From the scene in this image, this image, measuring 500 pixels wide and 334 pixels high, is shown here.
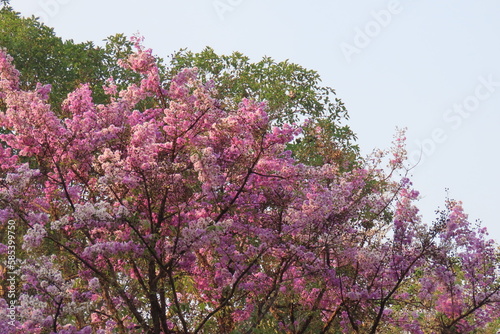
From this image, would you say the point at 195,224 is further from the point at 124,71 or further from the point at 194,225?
the point at 124,71

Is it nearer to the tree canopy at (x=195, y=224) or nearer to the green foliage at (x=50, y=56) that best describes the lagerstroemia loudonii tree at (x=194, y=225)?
the tree canopy at (x=195, y=224)

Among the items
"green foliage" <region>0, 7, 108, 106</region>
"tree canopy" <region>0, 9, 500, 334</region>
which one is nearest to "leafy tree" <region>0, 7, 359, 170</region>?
"green foliage" <region>0, 7, 108, 106</region>

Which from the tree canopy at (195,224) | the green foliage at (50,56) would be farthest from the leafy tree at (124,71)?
the tree canopy at (195,224)

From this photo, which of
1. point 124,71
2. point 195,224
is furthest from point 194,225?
point 124,71

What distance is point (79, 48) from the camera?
23.4 metres

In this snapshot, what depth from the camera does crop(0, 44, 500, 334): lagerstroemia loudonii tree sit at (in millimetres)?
9219

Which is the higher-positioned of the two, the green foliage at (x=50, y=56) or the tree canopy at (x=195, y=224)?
the green foliage at (x=50, y=56)

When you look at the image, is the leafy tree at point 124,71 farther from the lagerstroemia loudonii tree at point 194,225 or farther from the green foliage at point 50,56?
the lagerstroemia loudonii tree at point 194,225

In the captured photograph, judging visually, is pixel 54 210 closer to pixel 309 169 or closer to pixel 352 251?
pixel 309 169

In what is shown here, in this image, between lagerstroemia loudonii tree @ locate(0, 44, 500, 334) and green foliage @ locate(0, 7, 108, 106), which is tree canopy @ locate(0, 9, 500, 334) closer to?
lagerstroemia loudonii tree @ locate(0, 44, 500, 334)

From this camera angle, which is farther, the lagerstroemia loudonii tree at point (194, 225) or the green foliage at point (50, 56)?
the green foliage at point (50, 56)

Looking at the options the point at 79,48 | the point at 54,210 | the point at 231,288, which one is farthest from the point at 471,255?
the point at 79,48

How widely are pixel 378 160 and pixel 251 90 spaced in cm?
1048

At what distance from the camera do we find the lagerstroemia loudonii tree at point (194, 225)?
363 inches
